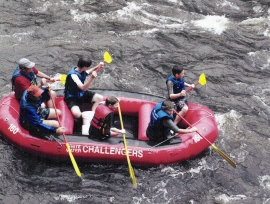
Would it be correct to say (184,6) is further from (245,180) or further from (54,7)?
(245,180)

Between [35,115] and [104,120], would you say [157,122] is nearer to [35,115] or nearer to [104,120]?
[104,120]

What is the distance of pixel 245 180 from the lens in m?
7.85

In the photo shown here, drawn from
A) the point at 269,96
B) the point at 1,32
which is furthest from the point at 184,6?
the point at 1,32

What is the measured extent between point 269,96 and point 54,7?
7.12 metres

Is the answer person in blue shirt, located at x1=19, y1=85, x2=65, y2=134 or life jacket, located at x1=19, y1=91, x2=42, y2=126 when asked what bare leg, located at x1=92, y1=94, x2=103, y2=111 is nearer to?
person in blue shirt, located at x1=19, y1=85, x2=65, y2=134

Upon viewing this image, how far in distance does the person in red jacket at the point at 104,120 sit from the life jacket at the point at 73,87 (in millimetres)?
870

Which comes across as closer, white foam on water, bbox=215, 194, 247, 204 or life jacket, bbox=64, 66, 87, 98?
white foam on water, bbox=215, 194, 247, 204

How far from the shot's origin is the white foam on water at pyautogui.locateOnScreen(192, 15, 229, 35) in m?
12.7

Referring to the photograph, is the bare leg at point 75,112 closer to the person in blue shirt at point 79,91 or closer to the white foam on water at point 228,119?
the person in blue shirt at point 79,91

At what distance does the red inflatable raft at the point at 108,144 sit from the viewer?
7.46 m

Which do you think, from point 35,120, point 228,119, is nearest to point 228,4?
point 228,119

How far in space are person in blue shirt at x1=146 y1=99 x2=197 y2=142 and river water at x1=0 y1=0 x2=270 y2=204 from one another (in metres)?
0.62

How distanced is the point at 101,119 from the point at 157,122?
99cm

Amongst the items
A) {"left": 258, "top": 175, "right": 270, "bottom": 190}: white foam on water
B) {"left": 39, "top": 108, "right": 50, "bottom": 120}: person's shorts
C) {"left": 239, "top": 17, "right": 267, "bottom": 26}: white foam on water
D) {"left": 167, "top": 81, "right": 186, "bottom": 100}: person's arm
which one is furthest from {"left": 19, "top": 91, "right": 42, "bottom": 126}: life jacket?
{"left": 239, "top": 17, "right": 267, "bottom": 26}: white foam on water
